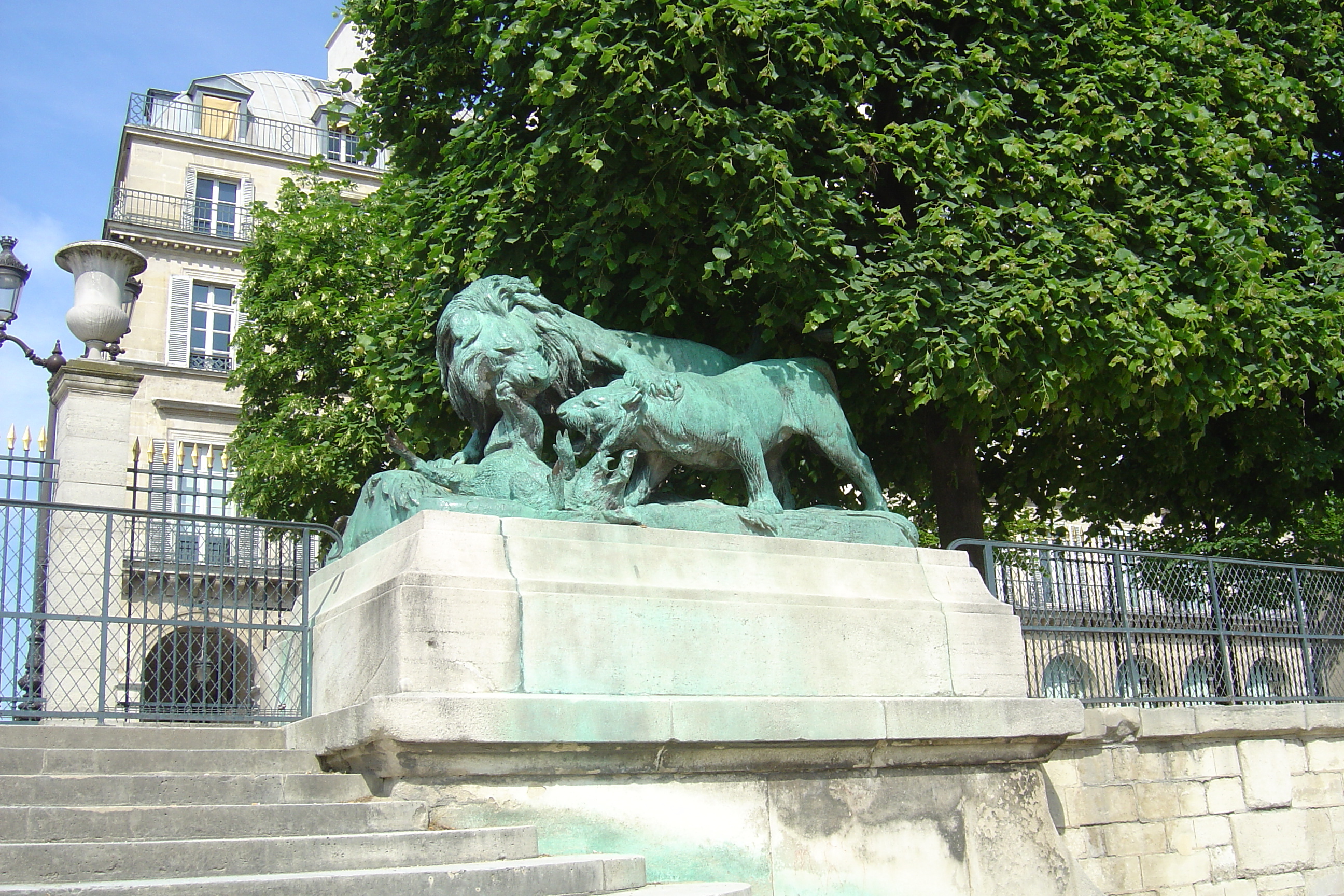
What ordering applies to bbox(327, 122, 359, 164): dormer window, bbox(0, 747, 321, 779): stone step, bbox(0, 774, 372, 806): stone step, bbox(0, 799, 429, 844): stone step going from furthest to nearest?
bbox(327, 122, 359, 164): dormer window → bbox(0, 747, 321, 779): stone step → bbox(0, 774, 372, 806): stone step → bbox(0, 799, 429, 844): stone step

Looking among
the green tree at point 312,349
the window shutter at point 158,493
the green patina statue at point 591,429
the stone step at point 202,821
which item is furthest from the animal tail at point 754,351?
the green tree at point 312,349

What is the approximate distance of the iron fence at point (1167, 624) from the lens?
8359 millimetres

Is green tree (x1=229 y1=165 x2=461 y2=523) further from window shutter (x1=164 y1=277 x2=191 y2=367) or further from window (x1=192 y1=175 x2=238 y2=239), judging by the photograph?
window (x1=192 y1=175 x2=238 y2=239)

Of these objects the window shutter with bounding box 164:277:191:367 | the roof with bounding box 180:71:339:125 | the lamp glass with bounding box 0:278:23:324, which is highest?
the roof with bounding box 180:71:339:125

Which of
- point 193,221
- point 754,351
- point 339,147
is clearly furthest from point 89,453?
point 339,147

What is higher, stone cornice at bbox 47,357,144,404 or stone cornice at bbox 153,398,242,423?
stone cornice at bbox 153,398,242,423

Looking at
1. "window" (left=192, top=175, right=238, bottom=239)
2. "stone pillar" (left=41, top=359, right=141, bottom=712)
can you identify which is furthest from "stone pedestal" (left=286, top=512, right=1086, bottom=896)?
"window" (left=192, top=175, right=238, bottom=239)

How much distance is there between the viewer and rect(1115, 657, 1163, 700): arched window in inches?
332

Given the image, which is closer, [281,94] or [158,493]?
[158,493]

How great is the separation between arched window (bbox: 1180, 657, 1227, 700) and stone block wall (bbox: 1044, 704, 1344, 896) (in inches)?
14.8

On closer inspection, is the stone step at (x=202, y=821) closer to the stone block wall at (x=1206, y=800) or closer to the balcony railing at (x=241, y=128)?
the stone block wall at (x=1206, y=800)

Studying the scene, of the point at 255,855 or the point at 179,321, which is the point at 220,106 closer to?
the point at 179,321

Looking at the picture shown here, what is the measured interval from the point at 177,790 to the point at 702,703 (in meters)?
2.21

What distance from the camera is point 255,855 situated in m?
4.46
